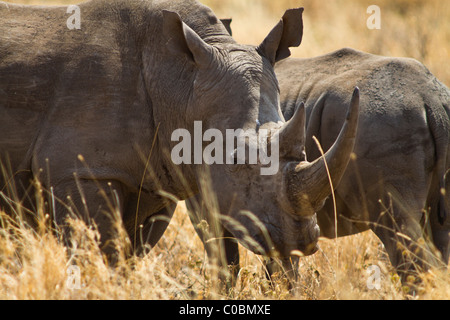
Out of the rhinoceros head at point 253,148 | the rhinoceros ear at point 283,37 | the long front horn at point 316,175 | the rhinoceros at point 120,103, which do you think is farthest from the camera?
the rhinoceros ear at point 283,37

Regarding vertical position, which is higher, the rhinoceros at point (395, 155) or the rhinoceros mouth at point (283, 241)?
the rhinoceros at point (395, 155)

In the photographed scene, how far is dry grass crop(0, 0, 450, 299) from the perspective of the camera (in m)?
3.83

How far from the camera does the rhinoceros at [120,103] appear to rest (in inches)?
170

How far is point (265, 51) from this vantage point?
4.62 m

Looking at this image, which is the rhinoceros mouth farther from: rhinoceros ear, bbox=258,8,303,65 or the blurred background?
the blurred background

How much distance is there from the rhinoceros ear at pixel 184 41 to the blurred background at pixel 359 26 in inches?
350

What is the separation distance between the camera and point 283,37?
4.81 m

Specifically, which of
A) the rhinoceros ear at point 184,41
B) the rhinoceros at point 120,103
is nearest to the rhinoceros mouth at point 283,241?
the rhinoceros at point 120,103

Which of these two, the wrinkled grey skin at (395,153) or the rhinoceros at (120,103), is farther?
the wrinkled grey skin at (395,153)

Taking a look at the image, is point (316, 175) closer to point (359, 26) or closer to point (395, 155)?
point (395, 155)

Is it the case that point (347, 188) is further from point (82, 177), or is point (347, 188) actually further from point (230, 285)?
Result: point (82, 177)

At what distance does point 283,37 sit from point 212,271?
1.64m

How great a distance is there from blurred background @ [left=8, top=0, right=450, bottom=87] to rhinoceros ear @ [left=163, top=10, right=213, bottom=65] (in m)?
8.88

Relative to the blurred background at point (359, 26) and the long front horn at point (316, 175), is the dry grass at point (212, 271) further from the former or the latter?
the long front horn at point (316, 175)
